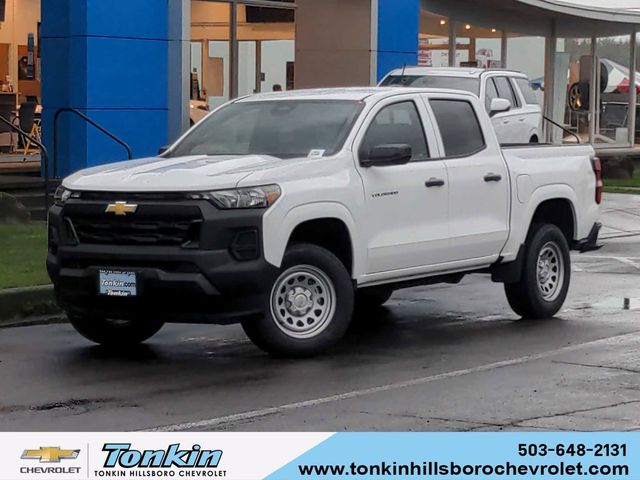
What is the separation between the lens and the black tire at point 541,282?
38.0 feet

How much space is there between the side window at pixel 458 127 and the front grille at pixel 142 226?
2.71 meters

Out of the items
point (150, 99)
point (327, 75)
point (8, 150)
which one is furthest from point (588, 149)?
point (8, 150)

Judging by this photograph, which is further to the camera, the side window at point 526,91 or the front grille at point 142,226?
the side window at point 526,91

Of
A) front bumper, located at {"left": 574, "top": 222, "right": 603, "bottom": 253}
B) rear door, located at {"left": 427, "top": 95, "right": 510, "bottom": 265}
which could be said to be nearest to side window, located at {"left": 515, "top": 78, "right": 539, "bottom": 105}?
front bumper, located at {"left": 574, "top": 222, "right": 603, "bottom": 253}

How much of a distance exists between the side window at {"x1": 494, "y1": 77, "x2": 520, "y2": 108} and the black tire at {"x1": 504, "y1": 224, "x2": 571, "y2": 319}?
32.3 ft

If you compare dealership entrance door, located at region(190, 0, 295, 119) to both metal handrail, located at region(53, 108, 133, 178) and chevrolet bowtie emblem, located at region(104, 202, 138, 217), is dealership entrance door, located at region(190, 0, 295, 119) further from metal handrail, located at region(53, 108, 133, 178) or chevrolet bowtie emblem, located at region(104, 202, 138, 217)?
chevrolet bowtie emblem, located at region(104, 202, 138, 217)

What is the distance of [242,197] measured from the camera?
915 centimetres

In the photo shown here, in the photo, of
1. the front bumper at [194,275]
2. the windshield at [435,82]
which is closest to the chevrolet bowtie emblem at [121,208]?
the front bumper at [194,275]

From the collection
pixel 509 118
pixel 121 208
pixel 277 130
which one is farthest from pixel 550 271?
pixel 509 118

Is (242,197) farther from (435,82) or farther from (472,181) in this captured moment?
(435,82)

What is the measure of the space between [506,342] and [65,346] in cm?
353

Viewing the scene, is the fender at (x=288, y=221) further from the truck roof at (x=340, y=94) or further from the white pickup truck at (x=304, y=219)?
the truck roof at (x=340, y=94)

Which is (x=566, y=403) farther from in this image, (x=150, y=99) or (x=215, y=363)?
(x=150, y=99)

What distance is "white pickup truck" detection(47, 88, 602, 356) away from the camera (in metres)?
9.13
